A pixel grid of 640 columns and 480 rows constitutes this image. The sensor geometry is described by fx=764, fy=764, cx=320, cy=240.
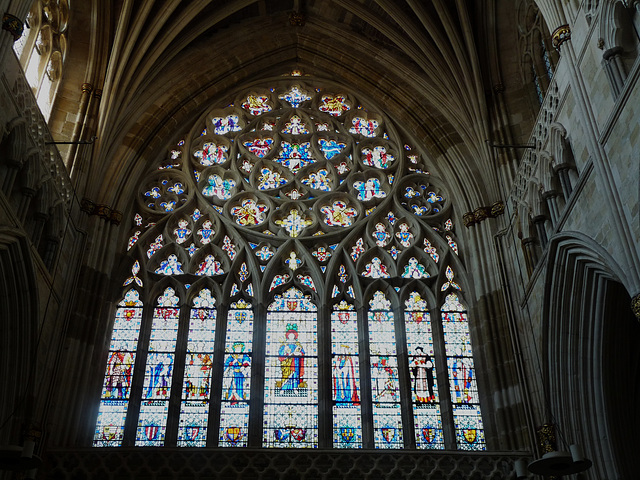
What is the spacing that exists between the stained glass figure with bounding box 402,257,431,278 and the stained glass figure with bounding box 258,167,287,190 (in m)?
3.28

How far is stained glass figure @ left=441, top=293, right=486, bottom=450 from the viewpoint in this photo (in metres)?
13.1

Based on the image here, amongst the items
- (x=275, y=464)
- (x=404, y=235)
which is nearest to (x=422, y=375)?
(x=404, y=235)

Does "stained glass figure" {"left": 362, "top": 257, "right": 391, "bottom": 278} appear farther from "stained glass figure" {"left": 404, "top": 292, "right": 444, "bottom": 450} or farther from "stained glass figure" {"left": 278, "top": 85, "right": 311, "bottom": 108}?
"stained glass figure" {"left": 278, "top": 85, "right": 311, "bottom": 108}

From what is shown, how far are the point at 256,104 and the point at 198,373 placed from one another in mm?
6979

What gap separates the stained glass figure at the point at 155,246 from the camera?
600 inches

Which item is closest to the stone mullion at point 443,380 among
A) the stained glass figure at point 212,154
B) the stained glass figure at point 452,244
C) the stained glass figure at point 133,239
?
the stained glass figure at point 452,244

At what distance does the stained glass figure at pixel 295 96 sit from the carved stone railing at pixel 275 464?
8724 mm

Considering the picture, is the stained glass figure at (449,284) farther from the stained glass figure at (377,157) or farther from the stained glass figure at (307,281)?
the stained glass figure at (377,157)

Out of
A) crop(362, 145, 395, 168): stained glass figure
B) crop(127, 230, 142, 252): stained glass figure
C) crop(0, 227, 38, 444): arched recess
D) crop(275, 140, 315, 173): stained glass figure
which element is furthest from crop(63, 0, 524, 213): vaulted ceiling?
crop(0, 227, 38, 444): arched recess

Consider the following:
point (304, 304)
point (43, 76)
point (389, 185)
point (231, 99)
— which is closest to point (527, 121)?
point (389, 185)

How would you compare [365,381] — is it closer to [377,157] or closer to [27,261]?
[377,157]

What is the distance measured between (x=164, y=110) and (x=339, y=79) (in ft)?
13.7

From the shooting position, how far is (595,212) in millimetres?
10070

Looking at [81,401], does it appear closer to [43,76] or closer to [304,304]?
[304,304]
